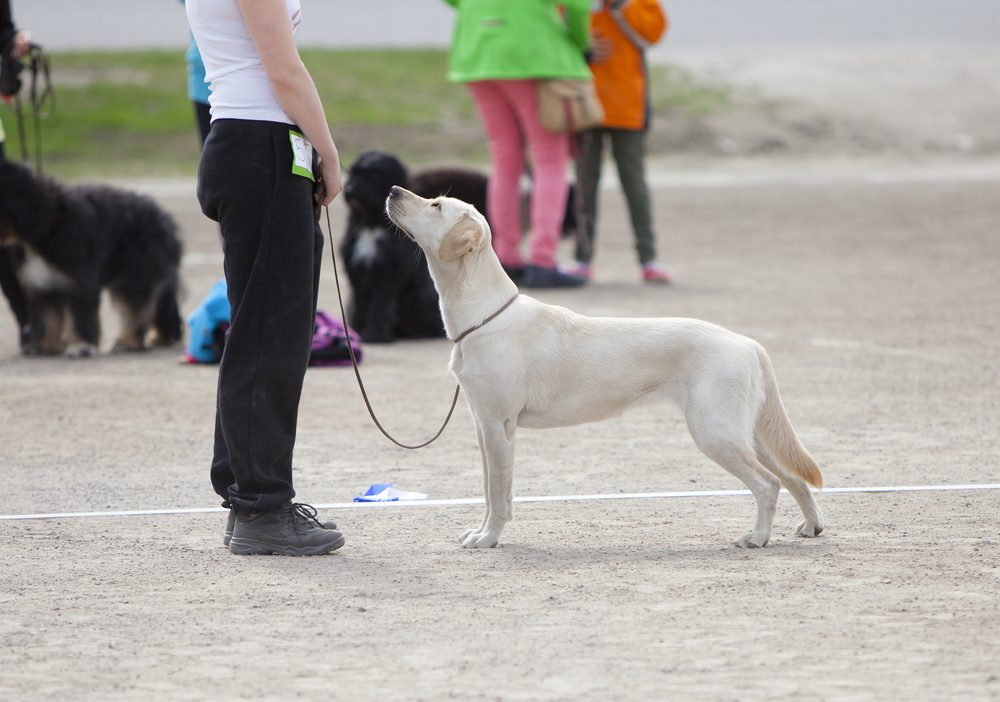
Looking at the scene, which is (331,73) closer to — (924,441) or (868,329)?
(868,329)

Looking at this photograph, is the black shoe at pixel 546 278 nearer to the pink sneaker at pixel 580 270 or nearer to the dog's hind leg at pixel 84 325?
the pink sneaker at pixel 580 270

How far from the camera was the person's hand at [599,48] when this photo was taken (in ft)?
37.6

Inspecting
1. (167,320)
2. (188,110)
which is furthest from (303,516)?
(188,110)

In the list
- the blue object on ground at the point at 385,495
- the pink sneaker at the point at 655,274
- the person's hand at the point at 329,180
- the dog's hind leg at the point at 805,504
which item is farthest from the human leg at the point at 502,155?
the dog's hind leg at the point at 805,504

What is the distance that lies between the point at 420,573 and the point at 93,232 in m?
4.93

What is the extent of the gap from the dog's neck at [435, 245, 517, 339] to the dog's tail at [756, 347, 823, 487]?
0.86 metres

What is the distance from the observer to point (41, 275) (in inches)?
352

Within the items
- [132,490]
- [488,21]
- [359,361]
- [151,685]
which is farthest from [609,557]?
[488,21]

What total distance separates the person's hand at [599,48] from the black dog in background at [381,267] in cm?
247

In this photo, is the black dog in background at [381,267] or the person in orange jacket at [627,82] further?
the person in orange jacket at [627,82]

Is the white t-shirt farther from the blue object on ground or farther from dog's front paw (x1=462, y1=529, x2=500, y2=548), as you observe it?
the blue object on ground

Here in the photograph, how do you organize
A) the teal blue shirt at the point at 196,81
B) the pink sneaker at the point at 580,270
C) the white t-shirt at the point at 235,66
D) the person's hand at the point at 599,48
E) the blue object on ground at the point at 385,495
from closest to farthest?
the white t-shirt at the point at 235,66, the blue object on ground at the point at 385,495, the teal blue shirt at the point at 196,81, the person's hand at the point at 599,48, the pink sneaker at the point at 580,270

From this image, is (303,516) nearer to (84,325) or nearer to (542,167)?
(84,325)

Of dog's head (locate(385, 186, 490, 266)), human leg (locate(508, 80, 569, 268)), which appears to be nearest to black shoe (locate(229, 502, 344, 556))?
dog's head (locate(385, 186, 490, 266))
